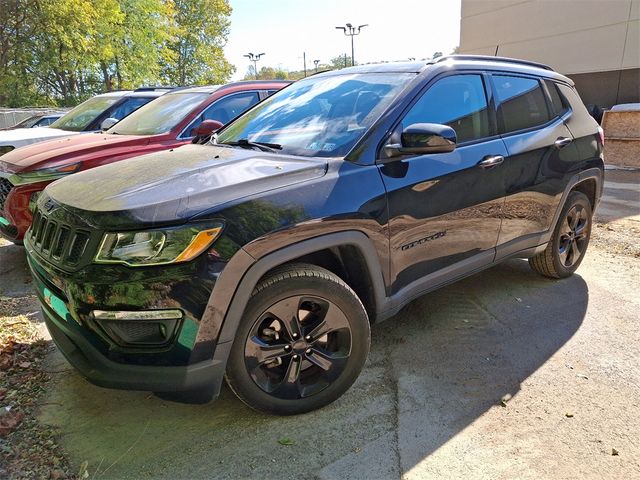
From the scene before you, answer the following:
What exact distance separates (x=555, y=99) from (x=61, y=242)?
378cm

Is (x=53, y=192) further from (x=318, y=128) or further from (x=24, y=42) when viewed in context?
(x=24, y=42)

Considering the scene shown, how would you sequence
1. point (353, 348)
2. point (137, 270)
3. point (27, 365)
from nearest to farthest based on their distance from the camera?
point (137, 270) → point (353, 348) → point (27, 365)

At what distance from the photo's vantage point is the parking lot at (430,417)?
2.26 m

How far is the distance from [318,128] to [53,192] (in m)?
1.52

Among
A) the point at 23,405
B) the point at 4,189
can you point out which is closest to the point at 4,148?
the point at 4,189

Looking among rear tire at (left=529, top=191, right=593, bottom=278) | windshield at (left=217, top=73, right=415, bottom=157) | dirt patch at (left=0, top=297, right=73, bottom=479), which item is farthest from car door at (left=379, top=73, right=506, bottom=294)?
dirt patch at (left=0, top=297, right=73, bottom=479)

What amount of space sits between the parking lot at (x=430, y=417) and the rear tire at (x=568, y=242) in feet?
2.06

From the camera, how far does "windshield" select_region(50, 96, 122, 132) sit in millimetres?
7463

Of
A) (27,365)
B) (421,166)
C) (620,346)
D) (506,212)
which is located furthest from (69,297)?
(620,346)

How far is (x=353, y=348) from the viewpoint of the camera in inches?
104

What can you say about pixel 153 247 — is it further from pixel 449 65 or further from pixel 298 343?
pixel 449 65

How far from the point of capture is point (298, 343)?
8.13ft

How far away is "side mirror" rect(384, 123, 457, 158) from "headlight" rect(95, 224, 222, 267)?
1.21 meters

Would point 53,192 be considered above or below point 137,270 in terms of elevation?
above
